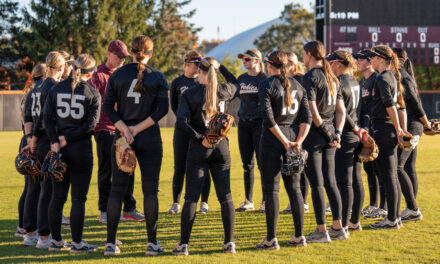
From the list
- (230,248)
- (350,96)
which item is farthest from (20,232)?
(350,96)

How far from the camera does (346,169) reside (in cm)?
630

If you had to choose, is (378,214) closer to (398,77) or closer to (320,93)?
(398,77)

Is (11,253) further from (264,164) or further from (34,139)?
(264,164)

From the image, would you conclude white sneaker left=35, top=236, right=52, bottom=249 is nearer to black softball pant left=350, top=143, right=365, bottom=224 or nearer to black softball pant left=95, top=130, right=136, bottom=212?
black softball pant left=95, top=130, right=136, bottom=212

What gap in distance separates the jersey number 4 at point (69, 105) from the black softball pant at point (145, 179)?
463 mm

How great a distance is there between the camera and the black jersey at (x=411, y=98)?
22.9 feet

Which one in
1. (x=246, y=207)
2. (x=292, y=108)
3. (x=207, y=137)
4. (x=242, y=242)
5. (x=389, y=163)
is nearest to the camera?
(x=207, y=137)

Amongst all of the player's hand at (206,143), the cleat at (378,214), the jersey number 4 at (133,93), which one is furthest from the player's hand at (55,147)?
the cleat at (378,214)

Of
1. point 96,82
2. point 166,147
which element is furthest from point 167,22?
point 96,82

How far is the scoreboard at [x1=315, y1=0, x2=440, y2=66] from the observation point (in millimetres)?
22766

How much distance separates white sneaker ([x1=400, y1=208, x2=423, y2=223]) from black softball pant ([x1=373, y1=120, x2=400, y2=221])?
45 centimetres

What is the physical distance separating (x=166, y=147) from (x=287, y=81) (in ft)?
44.1

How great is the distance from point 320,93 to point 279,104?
22.6 inches

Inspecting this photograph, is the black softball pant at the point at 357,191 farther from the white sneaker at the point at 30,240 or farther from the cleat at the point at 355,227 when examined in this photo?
the white sneaker at the point at 30,240
